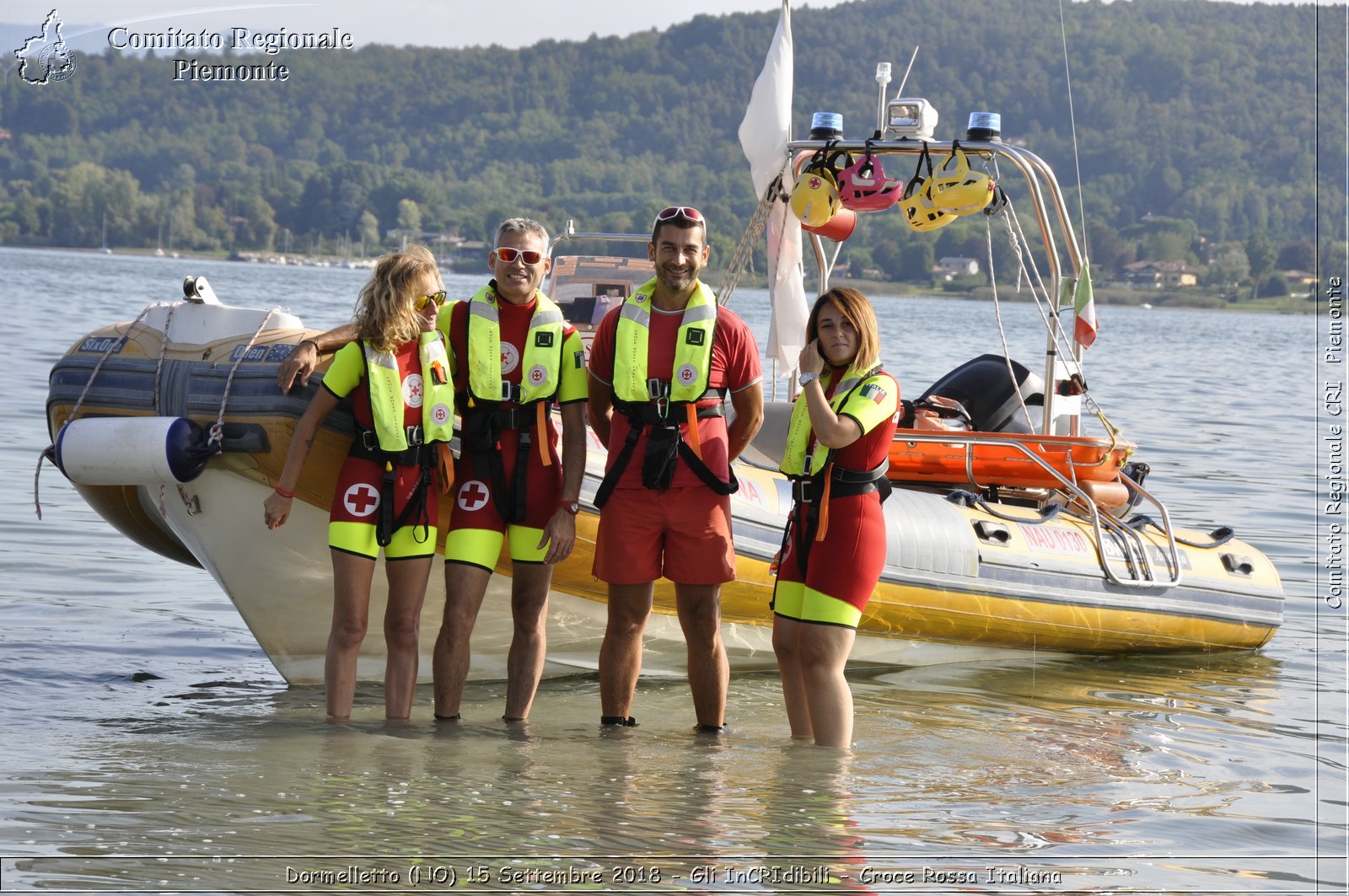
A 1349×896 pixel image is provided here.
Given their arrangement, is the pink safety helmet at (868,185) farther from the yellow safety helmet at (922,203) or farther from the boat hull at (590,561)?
the boat hull at (590,561)

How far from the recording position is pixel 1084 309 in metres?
6.36

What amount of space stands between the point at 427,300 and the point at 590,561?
1339 mm

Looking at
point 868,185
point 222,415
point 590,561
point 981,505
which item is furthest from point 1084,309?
point 222,415

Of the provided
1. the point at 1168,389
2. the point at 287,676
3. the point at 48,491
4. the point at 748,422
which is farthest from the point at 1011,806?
the point at 1168,389

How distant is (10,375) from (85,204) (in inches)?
1927

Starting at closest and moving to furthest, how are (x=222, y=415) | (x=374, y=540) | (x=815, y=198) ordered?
(x=374, y=540), (x=222, y=415), (x=815, y=198)

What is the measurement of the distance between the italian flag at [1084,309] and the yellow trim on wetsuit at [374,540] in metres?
3.17

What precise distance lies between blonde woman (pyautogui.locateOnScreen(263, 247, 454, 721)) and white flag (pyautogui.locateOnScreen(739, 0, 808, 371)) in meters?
2.02

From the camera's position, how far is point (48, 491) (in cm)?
959

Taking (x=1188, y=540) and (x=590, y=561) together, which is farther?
(x=1188, y=540)

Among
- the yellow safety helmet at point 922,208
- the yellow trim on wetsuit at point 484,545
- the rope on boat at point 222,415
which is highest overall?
the yellow safety helmet at point 922,208

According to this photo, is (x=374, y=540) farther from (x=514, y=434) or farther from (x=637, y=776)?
(x=637, y=776)

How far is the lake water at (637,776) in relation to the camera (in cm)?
358

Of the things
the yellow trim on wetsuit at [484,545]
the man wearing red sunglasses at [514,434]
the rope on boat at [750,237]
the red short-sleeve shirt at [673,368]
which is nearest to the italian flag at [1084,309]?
the rope on boat at [750,237]
